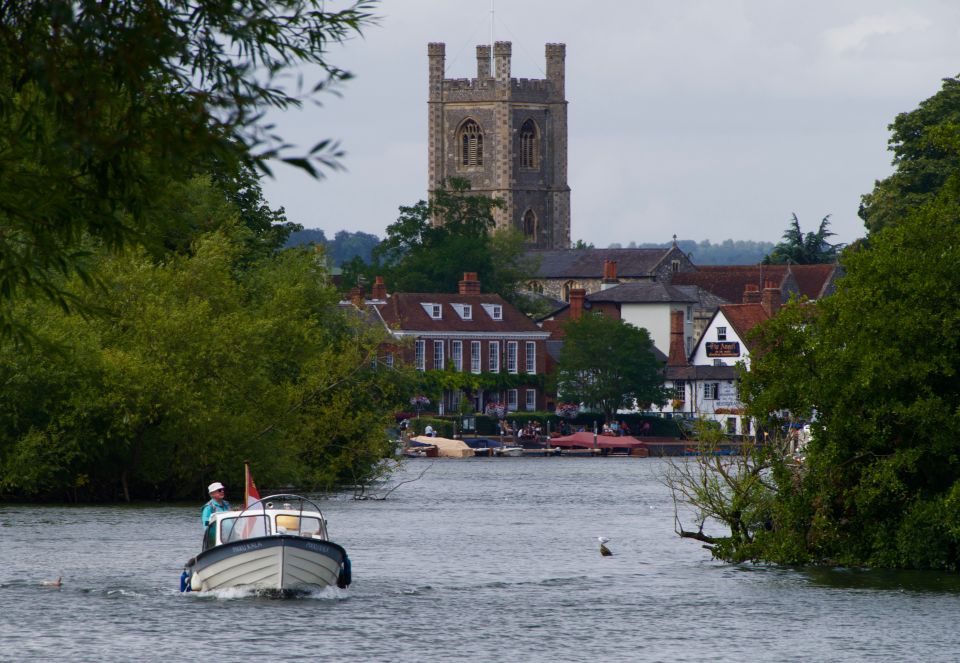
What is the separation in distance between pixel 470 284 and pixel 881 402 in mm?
123930

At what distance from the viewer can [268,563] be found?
3450cm

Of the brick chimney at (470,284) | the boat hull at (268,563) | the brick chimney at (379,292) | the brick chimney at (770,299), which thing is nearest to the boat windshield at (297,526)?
the boat hull at (268,563)

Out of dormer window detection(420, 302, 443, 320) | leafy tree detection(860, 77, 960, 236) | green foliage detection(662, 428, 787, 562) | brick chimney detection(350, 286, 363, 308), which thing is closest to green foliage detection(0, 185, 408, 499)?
green foliage detection(662, 428, 787, 562)

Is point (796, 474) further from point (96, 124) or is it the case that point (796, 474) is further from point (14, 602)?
point (96, 124)

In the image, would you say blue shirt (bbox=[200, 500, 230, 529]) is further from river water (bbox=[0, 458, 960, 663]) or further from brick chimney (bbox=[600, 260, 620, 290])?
brick chimney (bbox=[600, 260, 620, 290])

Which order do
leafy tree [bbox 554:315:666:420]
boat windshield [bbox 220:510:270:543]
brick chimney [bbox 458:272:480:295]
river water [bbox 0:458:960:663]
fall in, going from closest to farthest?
river water [bbox 0:458:960:663], boat windshield [bbox 220:510:270:543], leafy tree [bbox 554:315:666:420], brick chimney [bbox 458:272:480:295]

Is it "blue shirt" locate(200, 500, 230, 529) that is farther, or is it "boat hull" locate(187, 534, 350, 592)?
"blue shirt" locate(200, 500, 230, 529)

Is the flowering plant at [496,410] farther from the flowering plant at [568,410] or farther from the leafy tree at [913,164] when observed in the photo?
the leafy tree at [913,164]

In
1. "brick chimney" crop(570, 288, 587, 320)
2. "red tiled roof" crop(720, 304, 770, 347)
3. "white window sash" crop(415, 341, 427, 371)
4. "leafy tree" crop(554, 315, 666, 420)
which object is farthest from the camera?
"brick chimney" crop(570, 288, 587, 320)

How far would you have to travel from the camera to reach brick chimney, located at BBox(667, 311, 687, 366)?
162m

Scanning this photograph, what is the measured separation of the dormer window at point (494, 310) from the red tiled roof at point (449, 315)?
0.27 meters

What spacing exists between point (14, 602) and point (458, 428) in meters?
114

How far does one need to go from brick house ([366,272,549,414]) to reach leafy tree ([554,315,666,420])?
3.47 m

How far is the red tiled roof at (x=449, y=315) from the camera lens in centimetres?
15025
